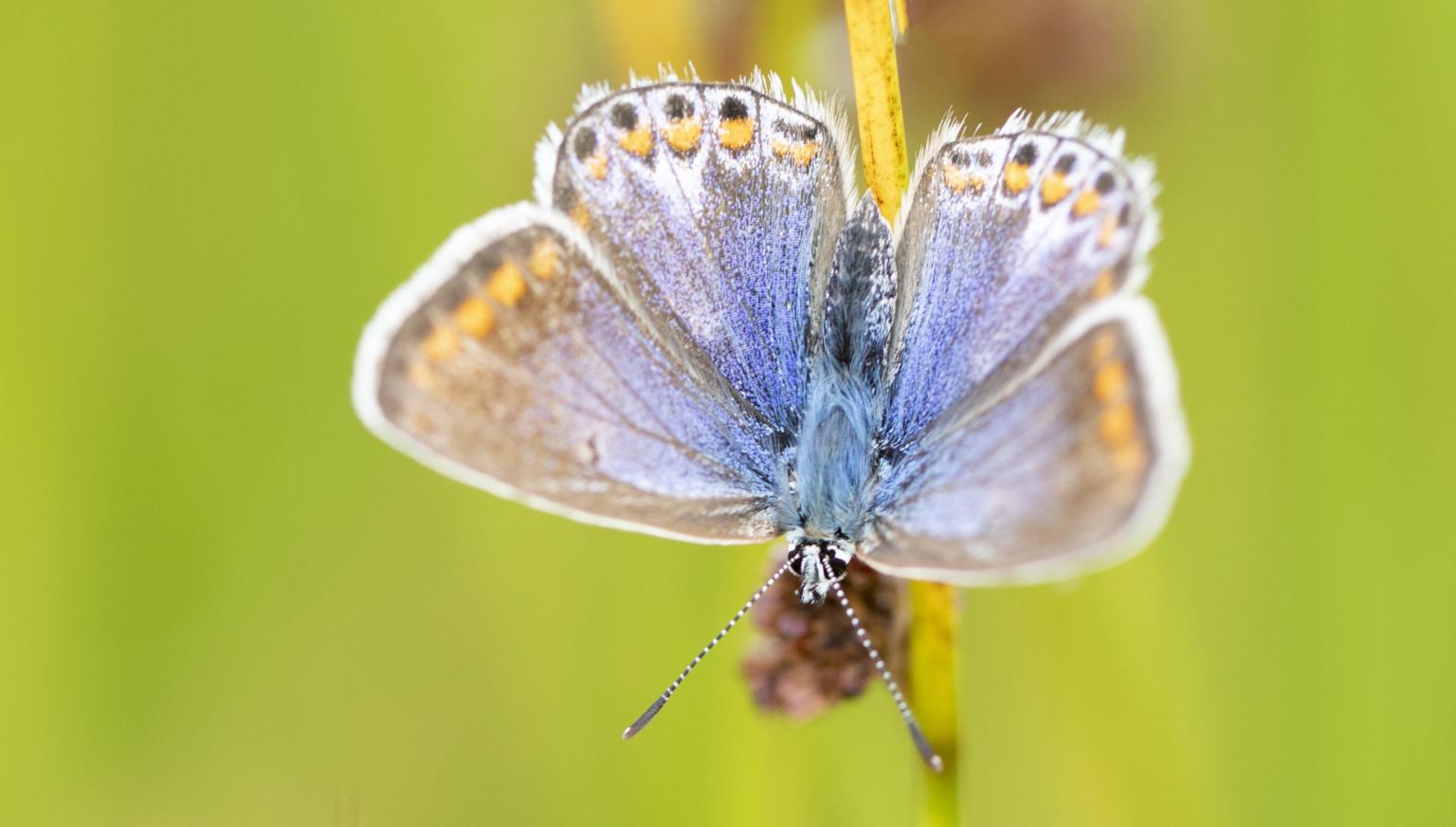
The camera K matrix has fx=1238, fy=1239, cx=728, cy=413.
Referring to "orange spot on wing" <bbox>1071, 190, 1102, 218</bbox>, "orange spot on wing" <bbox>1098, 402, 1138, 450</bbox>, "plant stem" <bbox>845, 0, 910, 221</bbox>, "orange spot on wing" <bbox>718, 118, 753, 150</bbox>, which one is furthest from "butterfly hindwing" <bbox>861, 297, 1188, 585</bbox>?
"orange spot on wing" <bbox>718, 118, 753, 150</bbox>

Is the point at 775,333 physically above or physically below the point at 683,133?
below

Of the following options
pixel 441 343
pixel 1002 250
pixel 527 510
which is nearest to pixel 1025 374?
pixel 1002 250

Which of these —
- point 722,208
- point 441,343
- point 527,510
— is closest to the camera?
point 441,343

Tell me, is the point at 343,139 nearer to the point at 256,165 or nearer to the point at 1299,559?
the point at 256,165

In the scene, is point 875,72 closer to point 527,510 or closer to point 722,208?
point 722,208

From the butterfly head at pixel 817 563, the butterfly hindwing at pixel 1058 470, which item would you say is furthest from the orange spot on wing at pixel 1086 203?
the butterfly head at pixel 817 563

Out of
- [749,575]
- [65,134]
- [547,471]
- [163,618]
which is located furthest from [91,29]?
[749,575]

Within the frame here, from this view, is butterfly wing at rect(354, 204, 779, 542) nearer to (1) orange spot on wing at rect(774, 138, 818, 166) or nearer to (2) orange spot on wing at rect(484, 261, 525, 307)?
(2) orange spot on wing at rect(484, 261, 525, 307)
